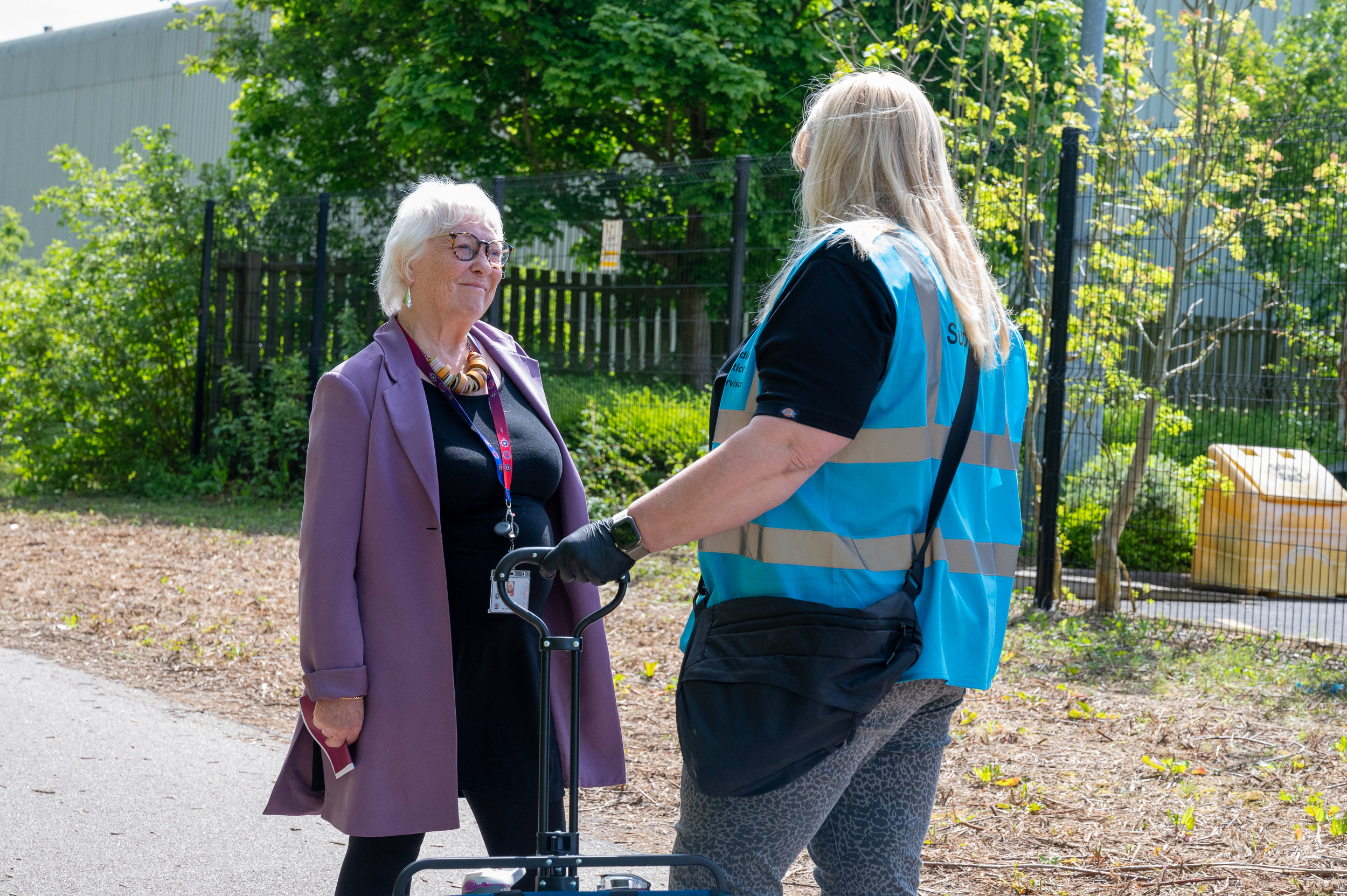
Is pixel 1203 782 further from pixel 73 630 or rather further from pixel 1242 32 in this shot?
pixel 73 630

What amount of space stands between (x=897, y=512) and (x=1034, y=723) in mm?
3540

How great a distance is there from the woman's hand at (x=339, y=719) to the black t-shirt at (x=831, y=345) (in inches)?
48.0

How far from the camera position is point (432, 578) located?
106 inches

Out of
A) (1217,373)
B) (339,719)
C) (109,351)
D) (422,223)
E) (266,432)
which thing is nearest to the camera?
(339,719)

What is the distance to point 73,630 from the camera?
6.88 m

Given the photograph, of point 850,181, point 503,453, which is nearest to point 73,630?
point 503,453

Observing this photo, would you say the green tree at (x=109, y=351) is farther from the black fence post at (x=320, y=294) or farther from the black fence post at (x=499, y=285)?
the black fence post at (x=499, y=285)

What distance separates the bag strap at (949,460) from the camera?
200cm

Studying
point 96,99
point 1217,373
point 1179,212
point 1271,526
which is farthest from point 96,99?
point 1271,526

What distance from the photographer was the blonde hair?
81.6 inches

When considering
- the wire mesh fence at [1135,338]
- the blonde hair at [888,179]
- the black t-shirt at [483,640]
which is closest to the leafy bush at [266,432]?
the wire mesh fence at [1135,338]

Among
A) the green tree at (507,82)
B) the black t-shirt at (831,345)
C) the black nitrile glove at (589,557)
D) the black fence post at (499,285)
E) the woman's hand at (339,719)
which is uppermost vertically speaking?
the green tree at (507,82)

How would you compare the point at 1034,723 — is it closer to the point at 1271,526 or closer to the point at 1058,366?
the point at 1058,366

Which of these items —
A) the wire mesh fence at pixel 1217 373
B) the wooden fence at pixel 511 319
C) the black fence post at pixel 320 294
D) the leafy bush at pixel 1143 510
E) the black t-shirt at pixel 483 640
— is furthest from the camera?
the black fence post at pixel 320 294
